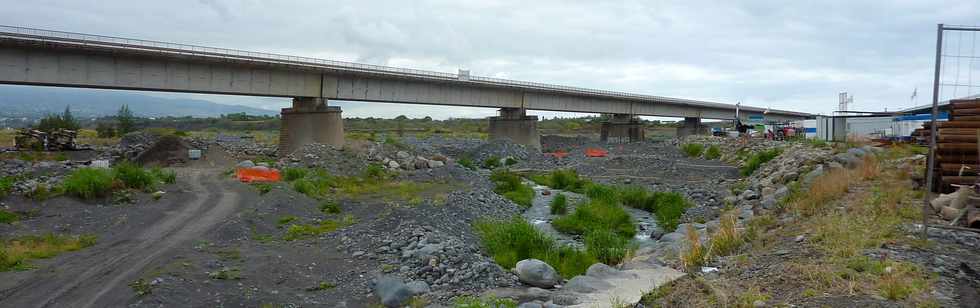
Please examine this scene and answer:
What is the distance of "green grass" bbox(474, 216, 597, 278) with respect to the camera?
41.9 ft

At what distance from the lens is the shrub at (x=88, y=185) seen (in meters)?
17.5

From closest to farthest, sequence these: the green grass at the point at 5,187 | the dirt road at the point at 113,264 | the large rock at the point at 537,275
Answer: the dirt road at the point at 113,264, the large rock at the point at 537,275, the green grass at the point at 5,187

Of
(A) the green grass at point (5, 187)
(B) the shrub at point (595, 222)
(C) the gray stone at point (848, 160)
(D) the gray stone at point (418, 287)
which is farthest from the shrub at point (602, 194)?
(A) the green grass at point (5, 187)

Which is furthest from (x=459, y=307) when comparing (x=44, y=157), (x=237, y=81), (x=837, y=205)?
(x=44, y=157)

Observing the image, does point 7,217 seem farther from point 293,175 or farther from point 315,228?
point 293,175

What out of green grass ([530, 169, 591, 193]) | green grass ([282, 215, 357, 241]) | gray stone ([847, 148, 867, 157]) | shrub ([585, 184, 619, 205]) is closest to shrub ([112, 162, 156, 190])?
green grass ([282, 215, 357, 241])

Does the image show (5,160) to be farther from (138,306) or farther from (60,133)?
(138,306)

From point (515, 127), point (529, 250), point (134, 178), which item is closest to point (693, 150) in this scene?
point (515, 127)

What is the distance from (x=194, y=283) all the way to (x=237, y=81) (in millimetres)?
23523

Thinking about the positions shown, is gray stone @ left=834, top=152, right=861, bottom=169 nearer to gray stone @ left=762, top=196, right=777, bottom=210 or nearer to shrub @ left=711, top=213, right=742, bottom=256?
gray stone @ left=762, top=196, right=777, bottom=210

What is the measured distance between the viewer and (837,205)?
43.5 ft

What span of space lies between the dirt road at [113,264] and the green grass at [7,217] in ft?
9.58

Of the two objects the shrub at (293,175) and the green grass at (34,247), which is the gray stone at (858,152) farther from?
the green grass at (34,247)

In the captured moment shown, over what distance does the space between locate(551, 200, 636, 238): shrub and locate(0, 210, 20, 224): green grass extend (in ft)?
46.5
